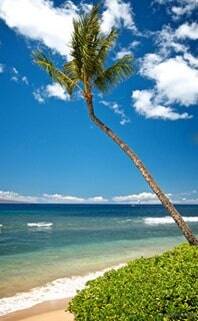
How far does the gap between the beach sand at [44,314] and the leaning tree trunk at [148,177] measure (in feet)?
13.6

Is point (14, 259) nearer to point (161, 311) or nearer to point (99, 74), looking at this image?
point (99, 74)

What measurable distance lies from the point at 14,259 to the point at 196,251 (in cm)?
1540

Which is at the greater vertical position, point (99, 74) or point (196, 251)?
point (99, 74)

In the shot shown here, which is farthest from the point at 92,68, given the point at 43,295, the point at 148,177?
the point at 43,295

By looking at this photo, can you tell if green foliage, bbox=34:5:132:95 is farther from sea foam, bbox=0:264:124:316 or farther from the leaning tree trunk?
sea foam, bbox=0:264:124:316

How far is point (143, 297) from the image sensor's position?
6.55 metres

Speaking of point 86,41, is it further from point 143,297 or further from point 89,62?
point 143,297

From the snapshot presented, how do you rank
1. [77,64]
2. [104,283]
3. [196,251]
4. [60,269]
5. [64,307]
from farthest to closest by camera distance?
[60,269]
[77,64]
[64,307]
[196,251]
[104,283]

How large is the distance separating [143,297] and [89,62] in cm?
935

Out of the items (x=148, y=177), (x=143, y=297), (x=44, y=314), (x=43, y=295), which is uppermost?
(x=148, y=177)

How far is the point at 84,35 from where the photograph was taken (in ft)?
45.1

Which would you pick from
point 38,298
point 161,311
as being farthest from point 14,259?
point 161,311

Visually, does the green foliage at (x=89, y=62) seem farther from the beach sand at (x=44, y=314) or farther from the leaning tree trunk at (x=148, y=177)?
the beach sand at (x=44, y=314)

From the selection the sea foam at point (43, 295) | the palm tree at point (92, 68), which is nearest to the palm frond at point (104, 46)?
the palm tree at point (92, 68)
